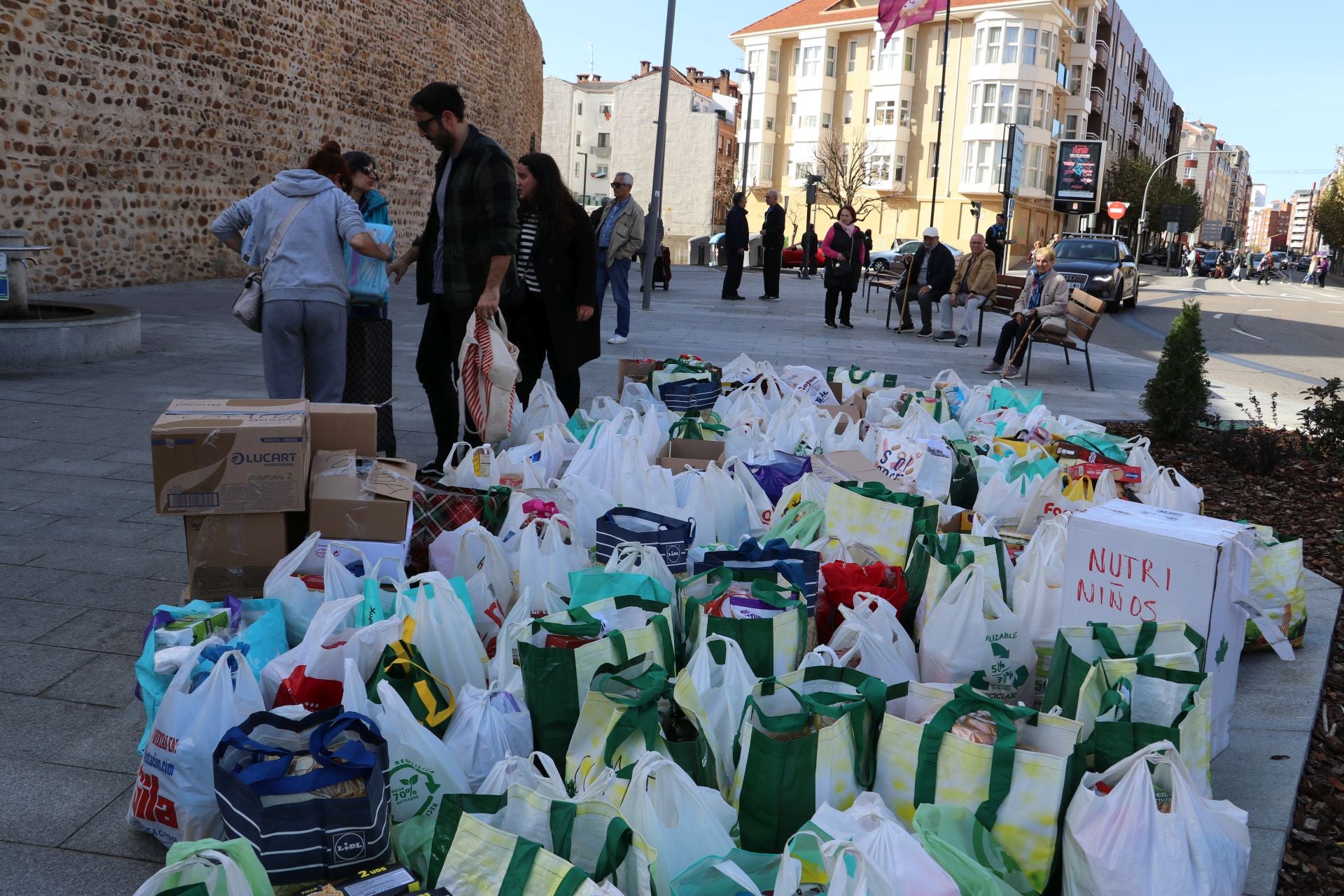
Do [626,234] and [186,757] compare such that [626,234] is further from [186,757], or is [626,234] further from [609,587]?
[186,757]

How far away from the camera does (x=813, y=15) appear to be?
6112cm

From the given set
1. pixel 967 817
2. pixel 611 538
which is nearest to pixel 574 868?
pixel 967 817

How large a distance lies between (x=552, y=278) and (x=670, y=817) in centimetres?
440

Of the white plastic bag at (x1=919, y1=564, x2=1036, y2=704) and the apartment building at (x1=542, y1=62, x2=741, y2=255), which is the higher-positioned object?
the apartment building at (x1=542, y1=62, x2=741, y2=255)

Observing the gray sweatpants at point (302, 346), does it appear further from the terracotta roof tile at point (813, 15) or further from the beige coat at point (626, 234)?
the terracotta roof tile at point (813, 15)

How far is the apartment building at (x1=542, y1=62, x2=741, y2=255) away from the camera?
226 ft

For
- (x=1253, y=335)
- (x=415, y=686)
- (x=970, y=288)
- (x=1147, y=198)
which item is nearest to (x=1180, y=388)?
(x=415, y=686)

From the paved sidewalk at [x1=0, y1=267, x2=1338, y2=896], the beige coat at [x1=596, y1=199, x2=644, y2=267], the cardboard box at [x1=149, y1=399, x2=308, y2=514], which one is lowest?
the paved sidewalk at [x1=0, y1=267, x2=1338, y2=896]

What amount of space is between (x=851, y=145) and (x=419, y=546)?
195 ft

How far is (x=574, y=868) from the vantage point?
1880 mm

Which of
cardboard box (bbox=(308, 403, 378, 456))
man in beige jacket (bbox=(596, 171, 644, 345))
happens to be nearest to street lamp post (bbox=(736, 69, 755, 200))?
man in beige jacket (bbox=(596, 171, 644, 345))

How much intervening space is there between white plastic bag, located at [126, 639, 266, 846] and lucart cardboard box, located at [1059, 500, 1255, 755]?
2281mm

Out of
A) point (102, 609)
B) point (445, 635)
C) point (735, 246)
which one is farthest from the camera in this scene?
point (735, 246)

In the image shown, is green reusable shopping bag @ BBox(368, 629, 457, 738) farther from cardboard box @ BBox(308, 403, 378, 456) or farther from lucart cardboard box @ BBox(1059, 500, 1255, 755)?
lucart cardboard box @ BBox(1059, 500, 1255, 755)
